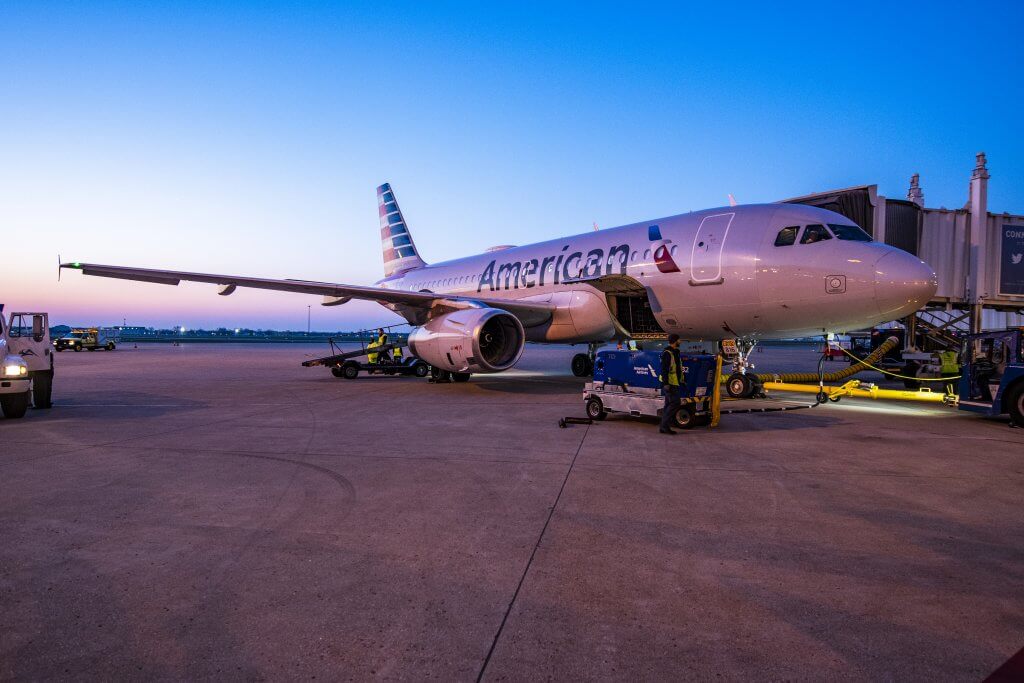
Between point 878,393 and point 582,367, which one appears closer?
point 878,393

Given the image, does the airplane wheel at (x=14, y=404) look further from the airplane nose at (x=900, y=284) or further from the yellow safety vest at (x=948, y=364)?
the yellow safety vest at (x=948, y=364)

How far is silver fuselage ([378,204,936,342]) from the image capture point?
9.85m

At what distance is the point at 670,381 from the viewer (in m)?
8.01

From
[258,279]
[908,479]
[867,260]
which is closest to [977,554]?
[908,479]

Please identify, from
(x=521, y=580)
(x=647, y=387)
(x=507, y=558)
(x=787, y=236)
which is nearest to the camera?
(x=521, y=580)

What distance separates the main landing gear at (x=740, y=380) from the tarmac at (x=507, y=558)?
493 centimetres

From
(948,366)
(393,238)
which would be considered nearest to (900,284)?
(948,366)

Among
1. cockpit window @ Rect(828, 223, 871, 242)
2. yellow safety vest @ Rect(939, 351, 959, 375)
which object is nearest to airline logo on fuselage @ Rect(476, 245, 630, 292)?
cockpit window @ Rect(828, 223, 871, 242)

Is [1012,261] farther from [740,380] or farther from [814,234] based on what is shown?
[814,234]

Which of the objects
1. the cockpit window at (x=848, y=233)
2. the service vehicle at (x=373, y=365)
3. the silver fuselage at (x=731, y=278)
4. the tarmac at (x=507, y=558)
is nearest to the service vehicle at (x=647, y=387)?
the tarmac at (x=507, y=558)

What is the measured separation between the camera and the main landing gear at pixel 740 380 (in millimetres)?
12398

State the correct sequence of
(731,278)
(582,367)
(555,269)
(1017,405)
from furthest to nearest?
(582,367) < (555,269) < (731,278) < (1017,405)

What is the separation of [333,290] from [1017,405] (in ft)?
43.2

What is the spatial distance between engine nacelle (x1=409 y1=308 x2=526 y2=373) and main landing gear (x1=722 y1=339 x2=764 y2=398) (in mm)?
4473
